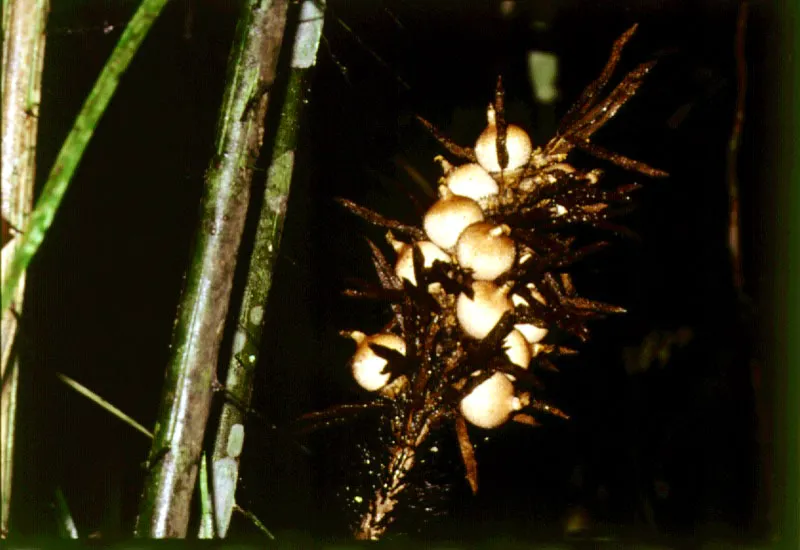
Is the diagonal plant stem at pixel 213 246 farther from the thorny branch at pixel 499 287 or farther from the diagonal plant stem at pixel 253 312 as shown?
the thorny branch at pixel 499 287

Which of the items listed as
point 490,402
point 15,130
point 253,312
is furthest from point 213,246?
point 490,402

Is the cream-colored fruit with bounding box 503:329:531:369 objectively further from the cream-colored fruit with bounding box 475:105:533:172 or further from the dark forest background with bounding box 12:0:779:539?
the dark forest background with bounding box 12:0:779:539

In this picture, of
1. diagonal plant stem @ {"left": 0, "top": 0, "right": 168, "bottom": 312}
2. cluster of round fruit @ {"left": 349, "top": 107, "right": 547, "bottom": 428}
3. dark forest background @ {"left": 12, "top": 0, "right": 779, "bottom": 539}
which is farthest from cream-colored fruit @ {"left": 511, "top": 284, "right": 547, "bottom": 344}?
diagonal plant stem @ {"left": 0, "top": 0, "right": 168, "bottom": 312}

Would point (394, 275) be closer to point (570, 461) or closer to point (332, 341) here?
point (332, 341)

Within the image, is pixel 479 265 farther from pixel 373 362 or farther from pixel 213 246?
pixel 213 246

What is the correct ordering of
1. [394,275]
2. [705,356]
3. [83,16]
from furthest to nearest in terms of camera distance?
[705,356] < [83,16] < [394,275]

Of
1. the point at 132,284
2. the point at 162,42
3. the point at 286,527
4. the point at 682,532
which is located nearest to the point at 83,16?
the point at 162,42

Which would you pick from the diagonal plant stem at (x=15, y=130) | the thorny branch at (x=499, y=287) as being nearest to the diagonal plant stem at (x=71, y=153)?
the diagonal plant stem at (x=15, y=130)
